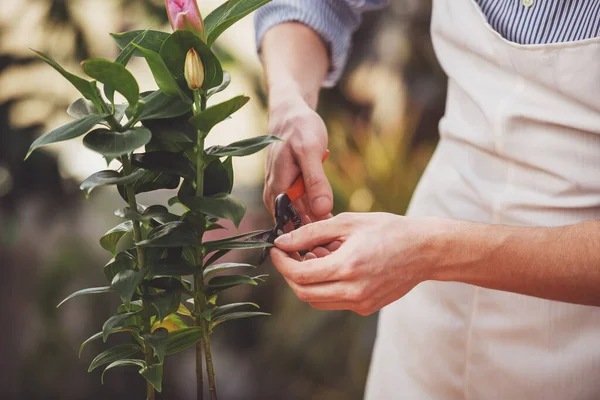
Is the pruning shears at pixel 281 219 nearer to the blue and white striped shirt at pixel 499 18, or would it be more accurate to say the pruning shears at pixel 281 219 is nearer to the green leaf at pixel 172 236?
the green leaf at pixel 172 236

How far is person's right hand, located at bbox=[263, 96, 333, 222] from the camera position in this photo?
0.89 metres

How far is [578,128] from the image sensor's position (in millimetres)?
854

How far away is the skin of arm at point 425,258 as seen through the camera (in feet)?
2.42

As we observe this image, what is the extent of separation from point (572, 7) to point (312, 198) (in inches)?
16.3

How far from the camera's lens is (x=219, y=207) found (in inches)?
23.8

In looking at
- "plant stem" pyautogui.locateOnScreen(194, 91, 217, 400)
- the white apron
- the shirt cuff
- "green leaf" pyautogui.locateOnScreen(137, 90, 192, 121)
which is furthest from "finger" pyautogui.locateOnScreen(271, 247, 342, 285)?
the shirt cuff

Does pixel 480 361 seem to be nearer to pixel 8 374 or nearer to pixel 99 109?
pixel 99 109

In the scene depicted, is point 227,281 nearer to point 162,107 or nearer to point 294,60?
point 162,107

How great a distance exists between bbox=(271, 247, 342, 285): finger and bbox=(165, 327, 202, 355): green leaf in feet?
0.44

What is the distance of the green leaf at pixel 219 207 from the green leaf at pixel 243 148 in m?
0.04

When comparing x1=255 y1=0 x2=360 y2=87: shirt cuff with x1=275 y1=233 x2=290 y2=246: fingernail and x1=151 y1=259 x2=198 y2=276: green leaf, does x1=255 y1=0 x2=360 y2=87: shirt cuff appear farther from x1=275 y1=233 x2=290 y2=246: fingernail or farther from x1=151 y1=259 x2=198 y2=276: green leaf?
x1=151 y1=259 x2=198 y2=276: green leaf

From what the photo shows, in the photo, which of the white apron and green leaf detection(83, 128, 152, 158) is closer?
green leaf detection(83, 128, 152, 158)

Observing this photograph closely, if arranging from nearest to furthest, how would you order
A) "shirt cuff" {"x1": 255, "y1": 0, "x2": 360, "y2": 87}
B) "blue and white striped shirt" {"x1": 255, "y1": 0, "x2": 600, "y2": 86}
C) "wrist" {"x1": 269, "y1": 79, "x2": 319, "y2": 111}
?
"blue and white striped shirt" {"x1": 255, "y1": 0, "x2": 600, "y2": 86} → "wrist" {"x1": 269, "y1": 79, "x2": 319, "y2": 111} → "shirt cuff" {"x1": 255, "y1": 0, "x2": 360, "y2": 87}

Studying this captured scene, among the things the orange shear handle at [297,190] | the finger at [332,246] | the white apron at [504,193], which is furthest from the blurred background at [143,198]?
the finger at [332,246]
